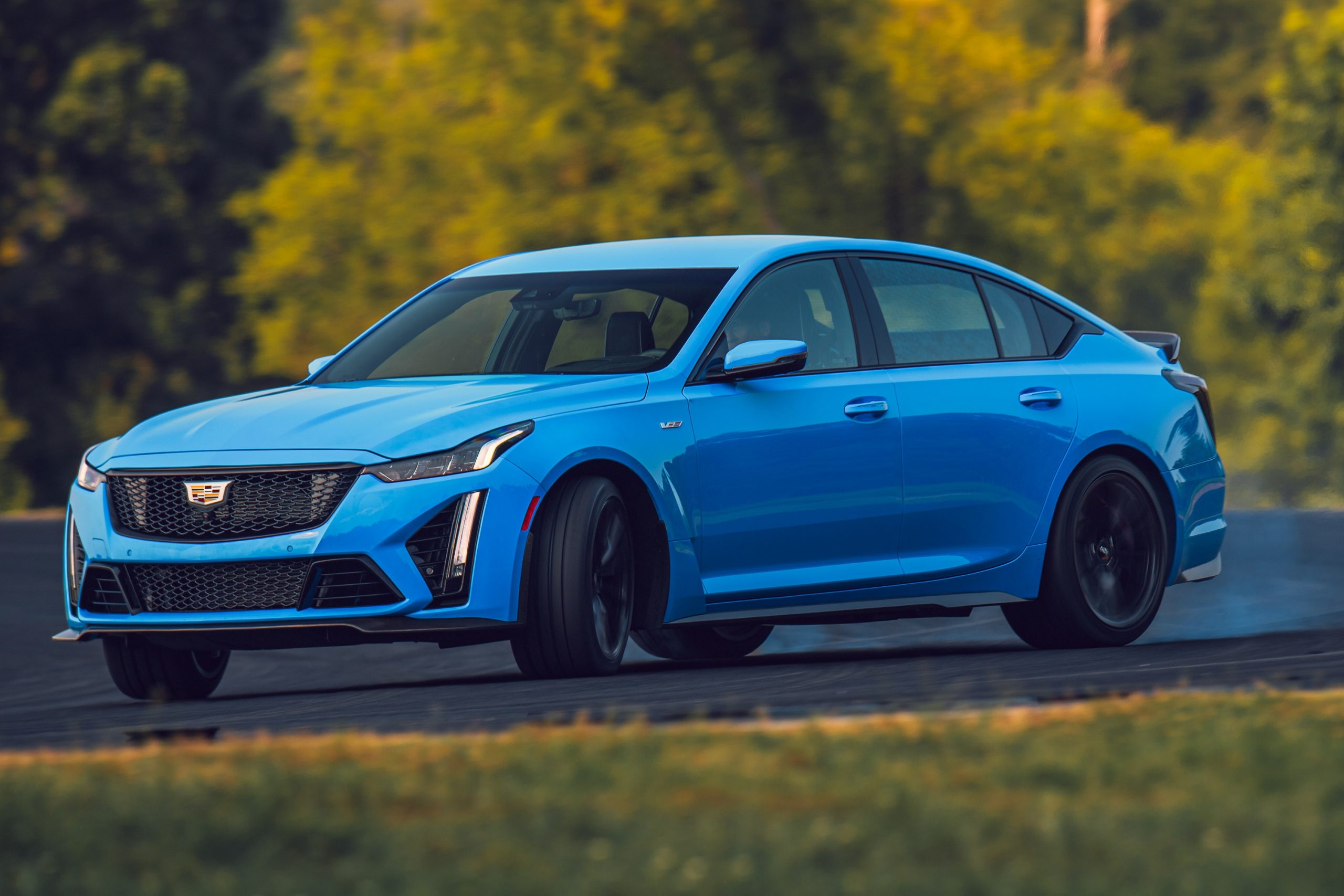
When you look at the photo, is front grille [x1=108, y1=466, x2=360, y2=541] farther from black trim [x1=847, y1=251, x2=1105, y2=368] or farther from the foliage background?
the foliage background

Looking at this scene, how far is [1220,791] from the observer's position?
4598 mm

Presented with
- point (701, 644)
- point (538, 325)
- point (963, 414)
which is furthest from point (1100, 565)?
point (538, 325)

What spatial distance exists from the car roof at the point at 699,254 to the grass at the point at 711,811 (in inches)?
137

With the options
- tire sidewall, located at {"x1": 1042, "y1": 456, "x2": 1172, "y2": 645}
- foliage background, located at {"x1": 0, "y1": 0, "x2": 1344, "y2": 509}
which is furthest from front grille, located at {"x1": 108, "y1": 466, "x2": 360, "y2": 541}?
foliage background, located at {"x1": 0, "y1": 0, "x2": 1344, "y2": 509}

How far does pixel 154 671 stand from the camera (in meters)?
8.30

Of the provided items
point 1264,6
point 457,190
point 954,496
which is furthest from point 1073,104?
point 954,496

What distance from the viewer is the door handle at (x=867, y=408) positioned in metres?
8.49

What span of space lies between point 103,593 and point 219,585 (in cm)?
59

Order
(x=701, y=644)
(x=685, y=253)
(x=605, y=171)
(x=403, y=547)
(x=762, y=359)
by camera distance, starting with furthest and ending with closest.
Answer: (x=605, y=171)
(x=701, y=644)
(x=685, y=253)
(x=762, y=359)
(x=403, y=547)

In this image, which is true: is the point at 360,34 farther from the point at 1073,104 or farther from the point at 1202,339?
the point at 1202,339

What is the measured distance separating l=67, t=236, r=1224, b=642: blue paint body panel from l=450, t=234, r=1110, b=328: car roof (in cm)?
2

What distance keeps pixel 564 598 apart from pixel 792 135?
24.2 meters

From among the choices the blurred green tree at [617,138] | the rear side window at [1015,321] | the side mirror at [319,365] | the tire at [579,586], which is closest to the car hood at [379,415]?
the tire at [579,586]

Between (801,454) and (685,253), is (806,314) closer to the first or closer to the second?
(685,253)
